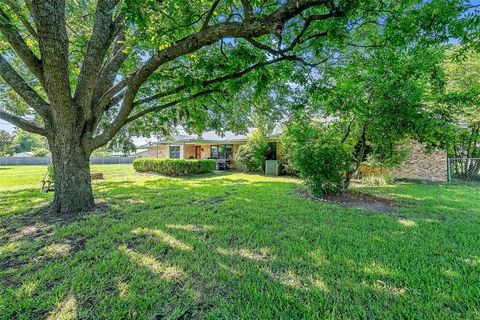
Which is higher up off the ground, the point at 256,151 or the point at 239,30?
the point at 239,30

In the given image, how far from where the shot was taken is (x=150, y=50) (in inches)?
226

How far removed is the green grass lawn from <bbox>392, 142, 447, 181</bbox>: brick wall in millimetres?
8946

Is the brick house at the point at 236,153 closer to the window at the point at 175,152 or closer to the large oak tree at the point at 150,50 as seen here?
the window at the point at 175,152

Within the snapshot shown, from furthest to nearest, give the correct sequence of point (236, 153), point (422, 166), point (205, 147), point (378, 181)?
point (205, 147)
point (236, 153)
point (422, 166)
point (378, 181)

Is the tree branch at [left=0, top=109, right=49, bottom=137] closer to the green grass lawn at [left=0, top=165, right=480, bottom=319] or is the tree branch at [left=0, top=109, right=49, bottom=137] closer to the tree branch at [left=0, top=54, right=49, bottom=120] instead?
the tree branch at [left=0, top=54, right=49, bottom=120]

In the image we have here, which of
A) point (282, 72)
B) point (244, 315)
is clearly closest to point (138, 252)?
point (244, 315)

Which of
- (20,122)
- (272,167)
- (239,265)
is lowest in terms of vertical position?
(239,265)

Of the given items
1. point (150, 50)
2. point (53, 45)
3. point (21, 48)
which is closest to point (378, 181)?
point (150, 50)

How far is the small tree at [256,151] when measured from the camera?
15.9 m

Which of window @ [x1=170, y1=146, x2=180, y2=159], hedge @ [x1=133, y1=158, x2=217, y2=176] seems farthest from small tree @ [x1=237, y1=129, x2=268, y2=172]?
window @ [x1=170, y1=146, x2=180, y2=159]

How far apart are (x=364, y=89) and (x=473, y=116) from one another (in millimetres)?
8742

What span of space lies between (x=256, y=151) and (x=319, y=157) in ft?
29.0

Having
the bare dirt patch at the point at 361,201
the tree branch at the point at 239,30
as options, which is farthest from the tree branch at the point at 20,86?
the bare dirt patch at the point at 361,201

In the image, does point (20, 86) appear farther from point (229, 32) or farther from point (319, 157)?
point (319, 157)
